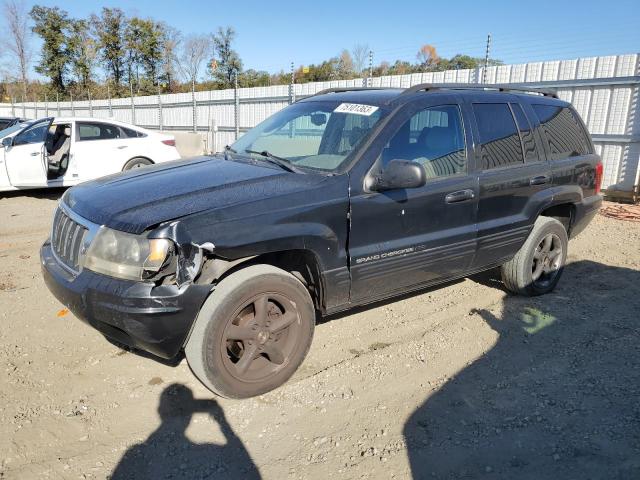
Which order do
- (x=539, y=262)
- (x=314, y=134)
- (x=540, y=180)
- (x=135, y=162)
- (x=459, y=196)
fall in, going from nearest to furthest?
(x=459, y=196) → (x=314, y=134) → (x=540, y=180) → (x=539, y=262) → (x=135, y=162)

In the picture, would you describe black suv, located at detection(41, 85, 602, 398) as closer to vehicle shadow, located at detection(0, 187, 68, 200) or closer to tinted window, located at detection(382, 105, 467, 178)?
tinted window, located at detection(382, 105, 467, 178)

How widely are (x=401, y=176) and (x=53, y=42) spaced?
53935 millimetres

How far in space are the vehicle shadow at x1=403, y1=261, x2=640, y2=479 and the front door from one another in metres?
0.80

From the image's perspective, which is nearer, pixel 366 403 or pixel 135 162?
pixel 366 403

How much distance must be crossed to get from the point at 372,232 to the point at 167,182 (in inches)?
56.3

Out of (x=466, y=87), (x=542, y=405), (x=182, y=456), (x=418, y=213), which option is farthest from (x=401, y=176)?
(x=182, y=456)

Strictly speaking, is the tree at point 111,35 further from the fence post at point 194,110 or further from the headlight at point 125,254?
the headlight at point 125,254

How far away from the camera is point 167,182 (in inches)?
132

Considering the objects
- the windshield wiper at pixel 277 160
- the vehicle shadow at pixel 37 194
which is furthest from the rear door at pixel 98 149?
the windshield wiper at pixel 277 160

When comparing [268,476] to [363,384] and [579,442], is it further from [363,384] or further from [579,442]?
[579,442]

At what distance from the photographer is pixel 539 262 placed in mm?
4836

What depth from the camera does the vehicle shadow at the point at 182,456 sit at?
97.7 inches

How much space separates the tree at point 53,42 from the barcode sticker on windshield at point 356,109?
51.9 m

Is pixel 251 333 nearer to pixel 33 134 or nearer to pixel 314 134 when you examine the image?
pixel 314 134
